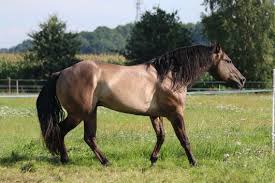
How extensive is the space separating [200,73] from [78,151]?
9.03 ft

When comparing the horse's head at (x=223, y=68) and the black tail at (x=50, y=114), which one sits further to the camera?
the horse's head at (x=223, y=68)

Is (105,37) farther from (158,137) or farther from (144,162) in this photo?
(144,162)

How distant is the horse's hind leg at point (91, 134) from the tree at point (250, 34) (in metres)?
34.4

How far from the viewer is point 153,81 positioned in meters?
8.33

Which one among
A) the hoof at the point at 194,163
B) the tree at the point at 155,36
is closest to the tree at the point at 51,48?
the tree at the point at 155,36

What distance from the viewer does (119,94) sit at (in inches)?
322

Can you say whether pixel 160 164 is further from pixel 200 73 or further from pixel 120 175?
pixel 200 73

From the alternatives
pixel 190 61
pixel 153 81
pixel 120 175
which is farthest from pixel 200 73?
pixel 120 175

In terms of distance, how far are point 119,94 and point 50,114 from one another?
4.07 feet

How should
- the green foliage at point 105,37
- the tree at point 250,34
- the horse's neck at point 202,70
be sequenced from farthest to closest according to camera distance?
the green foliage at point 105,37 < the tree at point 250,34 < the horse's neck at point 202,70

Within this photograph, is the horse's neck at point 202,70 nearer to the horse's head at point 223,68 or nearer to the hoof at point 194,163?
the horse's head at point 223,68

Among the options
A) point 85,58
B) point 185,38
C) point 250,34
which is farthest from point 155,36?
point 85,58

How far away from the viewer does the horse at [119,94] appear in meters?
8.15

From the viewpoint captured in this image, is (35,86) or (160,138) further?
(35,86)
